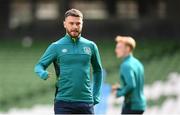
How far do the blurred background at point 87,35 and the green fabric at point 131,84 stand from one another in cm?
688

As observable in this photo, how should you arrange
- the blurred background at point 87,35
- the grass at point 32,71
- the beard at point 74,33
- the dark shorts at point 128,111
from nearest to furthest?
the beard at point 74,33, the dark shorts at point 128,111, the grass at point 32,71, the blurred background at point 87,35

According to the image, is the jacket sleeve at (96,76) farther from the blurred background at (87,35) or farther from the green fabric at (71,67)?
the blurred background at (87,35)

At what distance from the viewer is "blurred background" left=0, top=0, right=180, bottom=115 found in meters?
15.1

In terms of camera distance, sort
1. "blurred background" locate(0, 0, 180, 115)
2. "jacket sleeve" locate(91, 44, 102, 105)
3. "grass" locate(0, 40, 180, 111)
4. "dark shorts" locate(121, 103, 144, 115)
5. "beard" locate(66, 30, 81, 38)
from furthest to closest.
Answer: "blurred background" locate(0, 0, 180, 115)
"grass" locate(0, 40, 180, 111)
"dark shorts" locate(121, 103, 144, 115)
"jacket sleeve" locate(91, 44, 102, 105)
"beard" locate(66, 30, 81, 38)

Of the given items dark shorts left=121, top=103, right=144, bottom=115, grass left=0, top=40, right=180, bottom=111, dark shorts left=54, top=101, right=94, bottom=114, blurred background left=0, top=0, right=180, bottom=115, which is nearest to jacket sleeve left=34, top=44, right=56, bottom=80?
dark shorts left=54, top=101, right=94, bottom=114

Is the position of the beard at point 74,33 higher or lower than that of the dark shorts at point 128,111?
higher

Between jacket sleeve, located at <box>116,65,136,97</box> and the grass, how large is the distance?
664 centimetres

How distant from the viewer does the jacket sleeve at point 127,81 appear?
762 cm

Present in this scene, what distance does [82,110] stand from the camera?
18.3 ft

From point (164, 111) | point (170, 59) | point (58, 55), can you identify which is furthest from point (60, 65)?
point (170, 59)

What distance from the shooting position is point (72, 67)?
550 cm

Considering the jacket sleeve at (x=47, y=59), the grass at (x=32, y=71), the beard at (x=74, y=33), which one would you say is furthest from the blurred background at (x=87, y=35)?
the beard at (x=74, y=33)

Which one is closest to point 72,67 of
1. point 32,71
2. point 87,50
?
point 87,50

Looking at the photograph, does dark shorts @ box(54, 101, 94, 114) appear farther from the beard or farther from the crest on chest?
the beard
